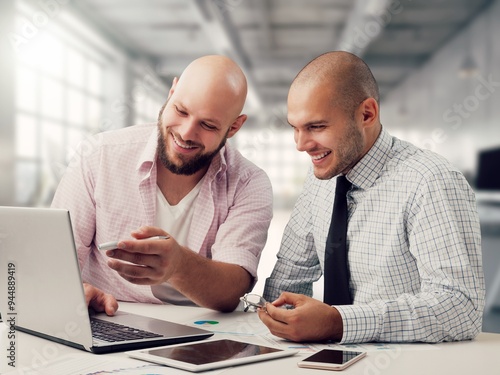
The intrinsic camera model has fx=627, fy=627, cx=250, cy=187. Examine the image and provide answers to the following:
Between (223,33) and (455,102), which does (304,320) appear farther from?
(455,102)

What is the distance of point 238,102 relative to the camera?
1.98m

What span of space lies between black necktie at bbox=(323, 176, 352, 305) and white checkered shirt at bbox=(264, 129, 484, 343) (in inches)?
0.9

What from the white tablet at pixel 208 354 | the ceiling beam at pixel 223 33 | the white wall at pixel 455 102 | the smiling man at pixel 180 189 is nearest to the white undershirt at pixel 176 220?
the smiling man at pixel 180 189

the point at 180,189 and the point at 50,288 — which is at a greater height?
the point at 180,189

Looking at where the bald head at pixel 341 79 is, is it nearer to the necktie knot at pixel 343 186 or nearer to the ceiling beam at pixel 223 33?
the necktie knot at pixel 343 186

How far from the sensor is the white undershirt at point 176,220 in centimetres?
196

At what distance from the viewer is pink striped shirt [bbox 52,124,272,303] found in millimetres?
1896

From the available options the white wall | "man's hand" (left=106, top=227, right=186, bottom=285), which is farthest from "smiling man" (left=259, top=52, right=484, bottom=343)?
the white wall

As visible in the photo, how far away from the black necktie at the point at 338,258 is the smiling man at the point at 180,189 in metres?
0.26

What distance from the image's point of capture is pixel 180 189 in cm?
202

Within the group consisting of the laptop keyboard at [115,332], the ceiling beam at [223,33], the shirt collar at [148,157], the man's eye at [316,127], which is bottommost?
the laptop keyboard at [115,332]

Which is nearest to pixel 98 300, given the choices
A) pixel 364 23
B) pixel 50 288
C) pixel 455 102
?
pixel 50 288

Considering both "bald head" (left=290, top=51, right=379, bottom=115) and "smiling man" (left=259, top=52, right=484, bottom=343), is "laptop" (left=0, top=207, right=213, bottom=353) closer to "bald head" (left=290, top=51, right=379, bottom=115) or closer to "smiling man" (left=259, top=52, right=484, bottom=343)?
"smiling man" (left=259, top=52, right=484, bottom=343)

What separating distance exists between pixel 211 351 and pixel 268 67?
Answer: 5471 mm
